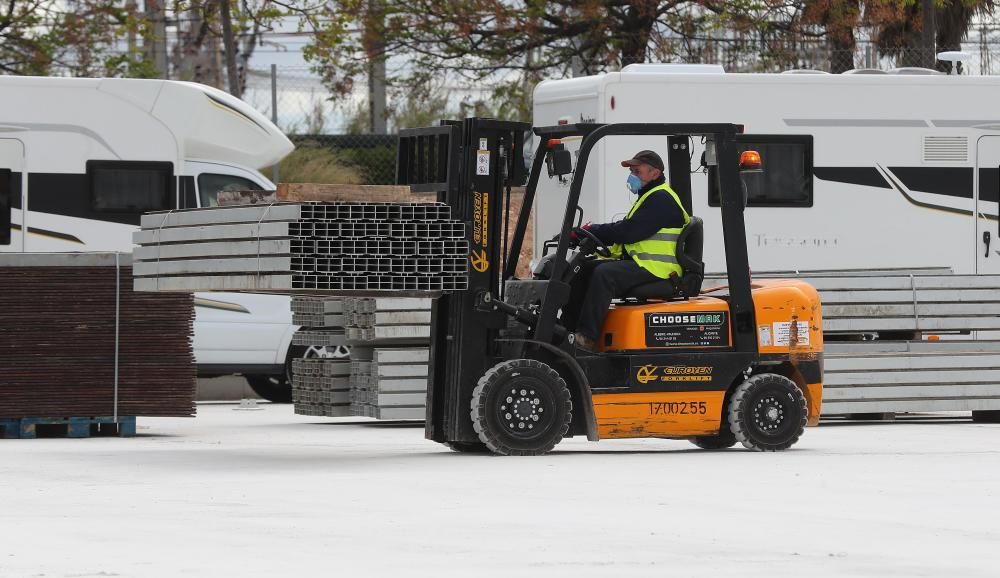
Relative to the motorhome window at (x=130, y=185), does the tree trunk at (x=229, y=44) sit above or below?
above

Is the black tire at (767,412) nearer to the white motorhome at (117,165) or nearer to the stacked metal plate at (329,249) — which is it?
the stacked metal plate at (329,249)

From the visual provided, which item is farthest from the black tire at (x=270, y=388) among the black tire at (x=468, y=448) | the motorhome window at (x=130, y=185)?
the black tire at (x=468, y=448)

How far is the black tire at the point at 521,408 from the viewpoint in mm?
11867

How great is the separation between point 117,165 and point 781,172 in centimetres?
657

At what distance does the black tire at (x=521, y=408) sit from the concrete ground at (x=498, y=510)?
18cm

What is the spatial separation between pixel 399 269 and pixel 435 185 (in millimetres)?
1010

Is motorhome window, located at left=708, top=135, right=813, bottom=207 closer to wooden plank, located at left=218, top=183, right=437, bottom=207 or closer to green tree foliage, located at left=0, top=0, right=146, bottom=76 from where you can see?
wooden plank, located at left=218, top=183, right=437, bottom=207

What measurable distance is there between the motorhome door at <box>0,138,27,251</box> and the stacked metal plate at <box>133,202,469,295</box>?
21.7 ft

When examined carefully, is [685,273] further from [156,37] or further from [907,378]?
[156,37]

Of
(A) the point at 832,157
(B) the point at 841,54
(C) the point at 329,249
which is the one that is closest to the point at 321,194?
(A) the point at 832,157

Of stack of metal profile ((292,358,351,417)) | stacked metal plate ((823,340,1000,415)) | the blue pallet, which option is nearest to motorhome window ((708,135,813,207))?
stacked metal plate ((823,340,1000,415))

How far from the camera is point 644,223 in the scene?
12.1m

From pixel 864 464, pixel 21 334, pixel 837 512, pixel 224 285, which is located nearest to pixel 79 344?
pixel 21 334

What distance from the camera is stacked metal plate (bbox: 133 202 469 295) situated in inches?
438
